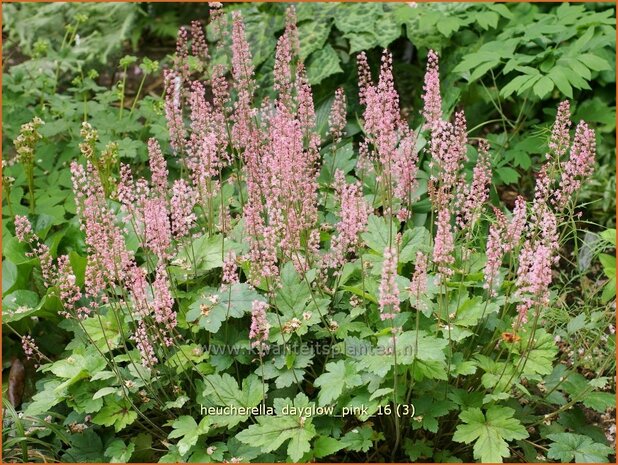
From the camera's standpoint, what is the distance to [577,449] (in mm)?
3039

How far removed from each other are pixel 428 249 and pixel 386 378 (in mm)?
593

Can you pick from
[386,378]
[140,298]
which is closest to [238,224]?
[140,298]

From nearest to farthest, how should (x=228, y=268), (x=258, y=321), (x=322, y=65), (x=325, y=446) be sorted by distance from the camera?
(x=258, y=321), (x=325, y=446), (x=228, y=268), (x=322, y=65)

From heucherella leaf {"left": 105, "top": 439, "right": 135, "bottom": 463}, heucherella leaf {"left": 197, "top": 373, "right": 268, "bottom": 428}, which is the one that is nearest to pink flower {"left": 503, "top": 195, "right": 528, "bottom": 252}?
heucherella leaf {"left": 197, "top": 373, "right": 268, "bottom": 428}

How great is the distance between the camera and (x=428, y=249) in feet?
10.6

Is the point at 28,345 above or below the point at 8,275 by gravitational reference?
below

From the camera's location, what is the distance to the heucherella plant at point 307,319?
2893mm

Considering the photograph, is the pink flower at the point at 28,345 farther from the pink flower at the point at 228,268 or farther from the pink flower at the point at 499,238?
the pink flower at the point at 499,238

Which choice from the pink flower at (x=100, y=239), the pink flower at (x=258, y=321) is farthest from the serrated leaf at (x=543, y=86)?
the pink flower at (x=100, y=239)

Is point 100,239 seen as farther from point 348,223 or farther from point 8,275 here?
point 8,275

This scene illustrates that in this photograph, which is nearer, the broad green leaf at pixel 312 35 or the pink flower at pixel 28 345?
the pink flower at pixel 28 345

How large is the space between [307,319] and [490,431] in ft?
2.63

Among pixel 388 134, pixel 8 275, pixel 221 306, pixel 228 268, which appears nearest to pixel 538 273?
pixel 388 134

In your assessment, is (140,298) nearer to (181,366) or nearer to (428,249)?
(181,366)
